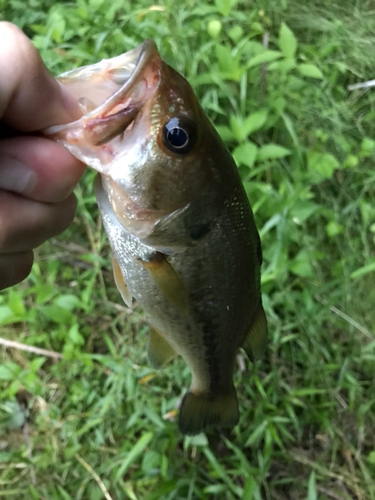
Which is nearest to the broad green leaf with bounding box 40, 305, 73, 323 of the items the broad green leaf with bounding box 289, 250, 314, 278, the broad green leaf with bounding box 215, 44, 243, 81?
the broad green leaf with bounding box 289, 250, 314, 278

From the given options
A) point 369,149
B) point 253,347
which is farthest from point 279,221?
point 369,149

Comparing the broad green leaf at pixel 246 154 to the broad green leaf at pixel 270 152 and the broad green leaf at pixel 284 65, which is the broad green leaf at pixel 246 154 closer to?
the broad green leaf at pixel 270 152

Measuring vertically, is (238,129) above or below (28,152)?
below

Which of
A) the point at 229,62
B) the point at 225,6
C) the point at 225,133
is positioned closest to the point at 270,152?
the point at 225,133

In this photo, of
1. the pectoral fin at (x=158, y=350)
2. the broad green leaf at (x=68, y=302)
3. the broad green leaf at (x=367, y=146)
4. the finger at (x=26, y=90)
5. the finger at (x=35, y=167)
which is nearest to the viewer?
the finger at (x=26, y=90)

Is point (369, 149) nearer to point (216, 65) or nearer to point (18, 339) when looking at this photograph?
point (216, 65)

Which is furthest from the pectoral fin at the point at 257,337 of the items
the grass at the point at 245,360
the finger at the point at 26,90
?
the finger at the point at 26,90

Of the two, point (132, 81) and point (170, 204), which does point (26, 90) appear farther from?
point (170, 204)
